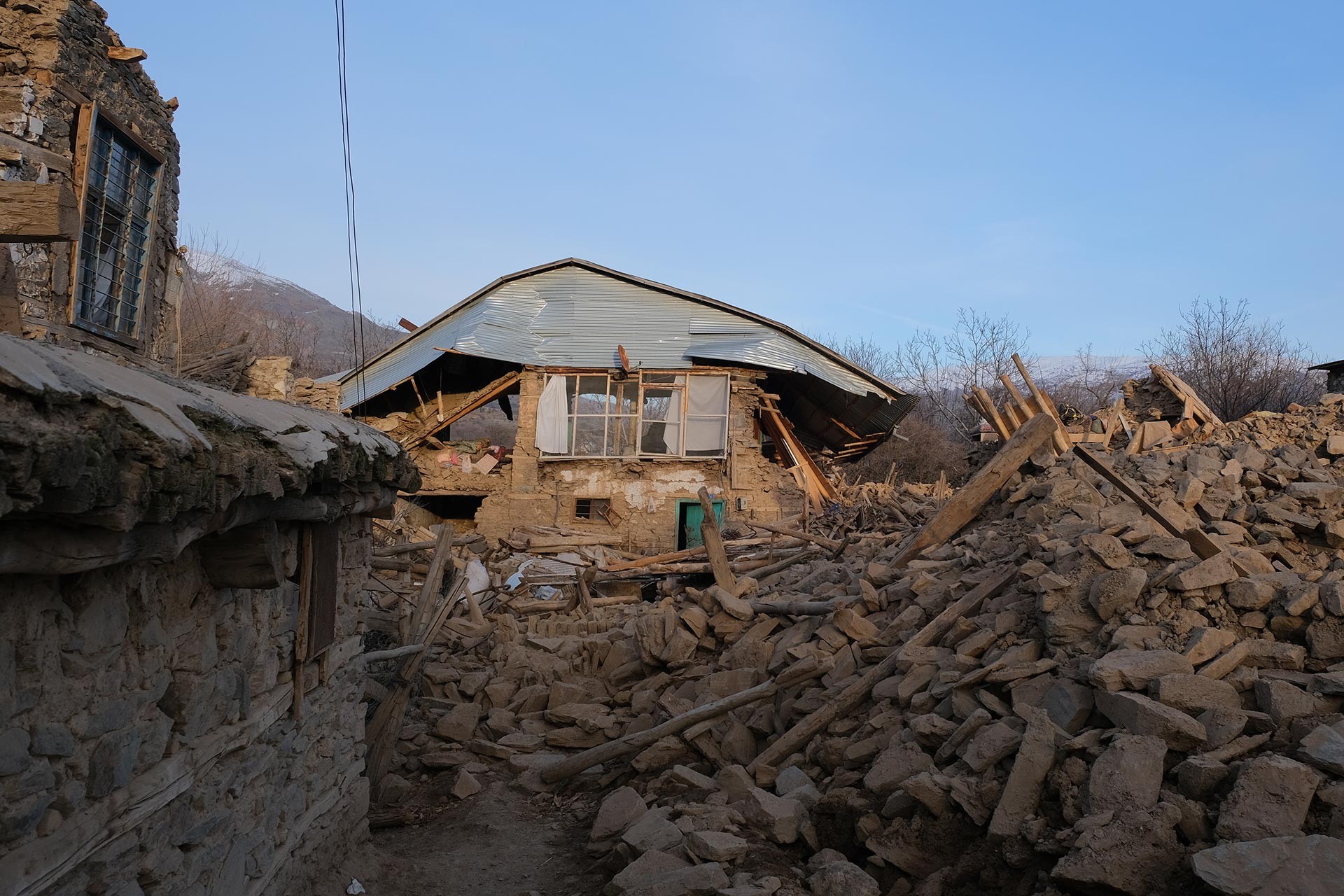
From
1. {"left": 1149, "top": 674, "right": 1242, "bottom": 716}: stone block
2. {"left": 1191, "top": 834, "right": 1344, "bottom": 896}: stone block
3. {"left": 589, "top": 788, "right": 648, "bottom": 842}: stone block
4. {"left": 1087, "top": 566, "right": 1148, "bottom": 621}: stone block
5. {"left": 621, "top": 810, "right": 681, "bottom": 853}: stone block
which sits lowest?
{"left": 589, "top": 788, "right": 648, "bottom": 842}: stone block

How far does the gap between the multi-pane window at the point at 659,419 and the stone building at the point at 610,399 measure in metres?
0.03

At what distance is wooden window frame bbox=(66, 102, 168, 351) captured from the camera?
7.72 metres

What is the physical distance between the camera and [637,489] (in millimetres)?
19141

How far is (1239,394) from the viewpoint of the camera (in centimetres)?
2730

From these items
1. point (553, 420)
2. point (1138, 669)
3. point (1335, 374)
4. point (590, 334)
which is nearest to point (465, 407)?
point (553, 420)

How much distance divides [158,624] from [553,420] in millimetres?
16276

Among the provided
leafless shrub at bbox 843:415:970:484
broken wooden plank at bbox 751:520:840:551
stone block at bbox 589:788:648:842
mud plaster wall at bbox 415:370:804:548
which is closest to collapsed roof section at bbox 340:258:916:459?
mud plaster wall at bbox 415:370:804:548

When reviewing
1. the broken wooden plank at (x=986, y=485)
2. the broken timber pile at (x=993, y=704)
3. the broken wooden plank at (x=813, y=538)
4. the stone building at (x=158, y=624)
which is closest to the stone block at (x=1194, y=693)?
the broken timber pile at (x=993, y=704)

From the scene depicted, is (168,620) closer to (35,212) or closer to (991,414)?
(35,212)

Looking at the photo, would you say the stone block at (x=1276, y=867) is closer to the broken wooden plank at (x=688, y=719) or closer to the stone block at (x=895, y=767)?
the stone block at (x=895, y=767)

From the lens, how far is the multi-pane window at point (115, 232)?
8.06 m

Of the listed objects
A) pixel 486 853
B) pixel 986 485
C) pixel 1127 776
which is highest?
pixel 986 485

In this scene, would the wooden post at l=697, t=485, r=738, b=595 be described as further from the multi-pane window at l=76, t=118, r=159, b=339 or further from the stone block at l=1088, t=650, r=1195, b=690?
the multi-pane window at l=76, t=118, r=159, b=339

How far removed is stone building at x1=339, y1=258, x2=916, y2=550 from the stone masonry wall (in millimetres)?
30
